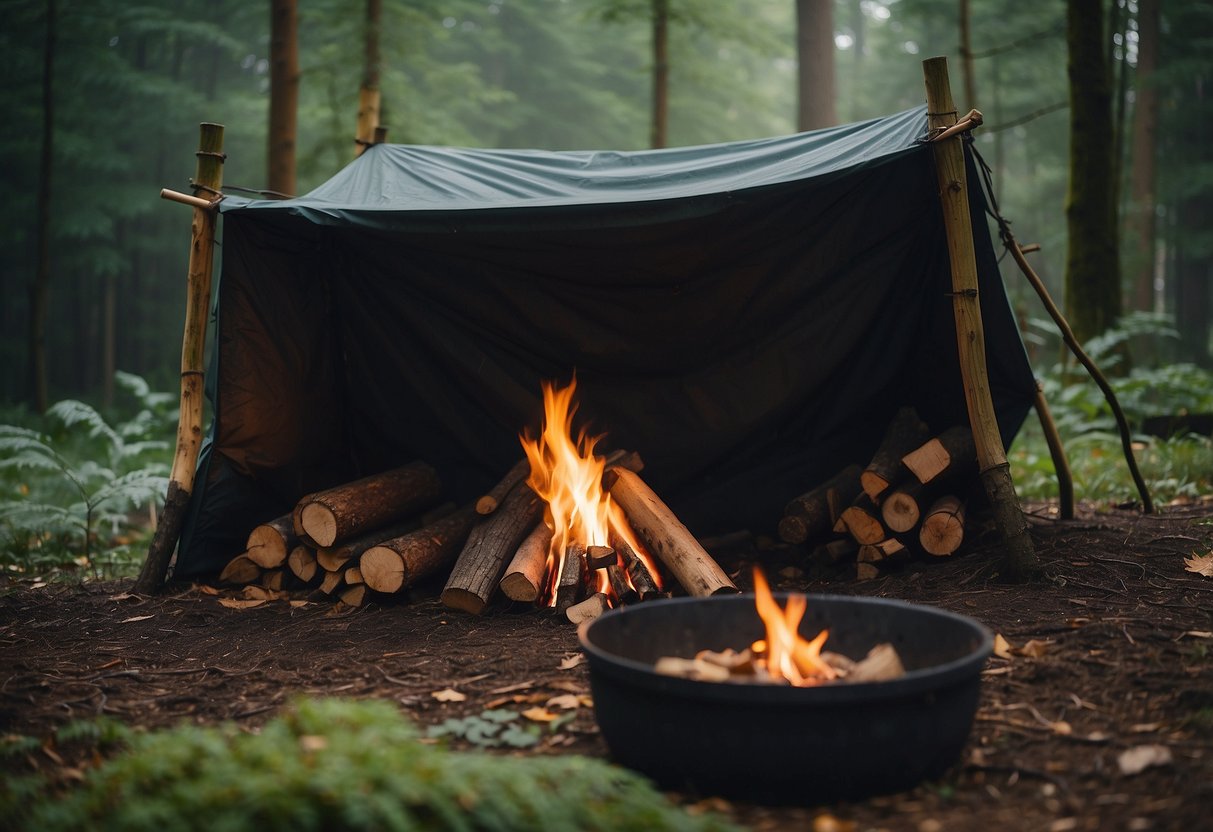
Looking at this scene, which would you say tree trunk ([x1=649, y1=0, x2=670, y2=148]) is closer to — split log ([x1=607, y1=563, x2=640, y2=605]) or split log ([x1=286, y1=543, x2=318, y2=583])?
split log ([x1=286, y1=543, x2=318, y2=583])

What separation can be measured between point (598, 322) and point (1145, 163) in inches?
497

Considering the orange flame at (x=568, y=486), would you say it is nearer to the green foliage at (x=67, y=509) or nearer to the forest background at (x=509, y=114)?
the green foliage at (x=67, y=509)

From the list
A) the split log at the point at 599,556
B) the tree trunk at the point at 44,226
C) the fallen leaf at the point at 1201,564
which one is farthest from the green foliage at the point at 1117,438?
the tree trunk at the point at 44,226

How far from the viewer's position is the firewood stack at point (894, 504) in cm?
432

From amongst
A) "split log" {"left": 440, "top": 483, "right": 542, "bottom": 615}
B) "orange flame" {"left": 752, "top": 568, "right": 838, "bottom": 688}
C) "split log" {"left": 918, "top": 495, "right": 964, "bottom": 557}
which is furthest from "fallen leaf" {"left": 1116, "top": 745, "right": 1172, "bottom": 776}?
"split log" {"left": 440, "top": 483, "right": 542, "bottom": 615}

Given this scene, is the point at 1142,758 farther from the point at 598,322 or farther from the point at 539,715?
the point at 598,322

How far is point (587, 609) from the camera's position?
12.9 feet

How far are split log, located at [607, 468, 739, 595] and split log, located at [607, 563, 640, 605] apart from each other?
0.21 m

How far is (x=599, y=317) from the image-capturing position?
473 cm

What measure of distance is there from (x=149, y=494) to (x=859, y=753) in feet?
16.9

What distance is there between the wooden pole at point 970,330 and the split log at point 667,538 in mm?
1233

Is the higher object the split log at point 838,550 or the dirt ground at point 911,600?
the split log at point 838,550

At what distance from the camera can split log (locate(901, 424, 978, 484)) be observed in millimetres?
4305

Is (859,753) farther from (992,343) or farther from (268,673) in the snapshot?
(992,343)
